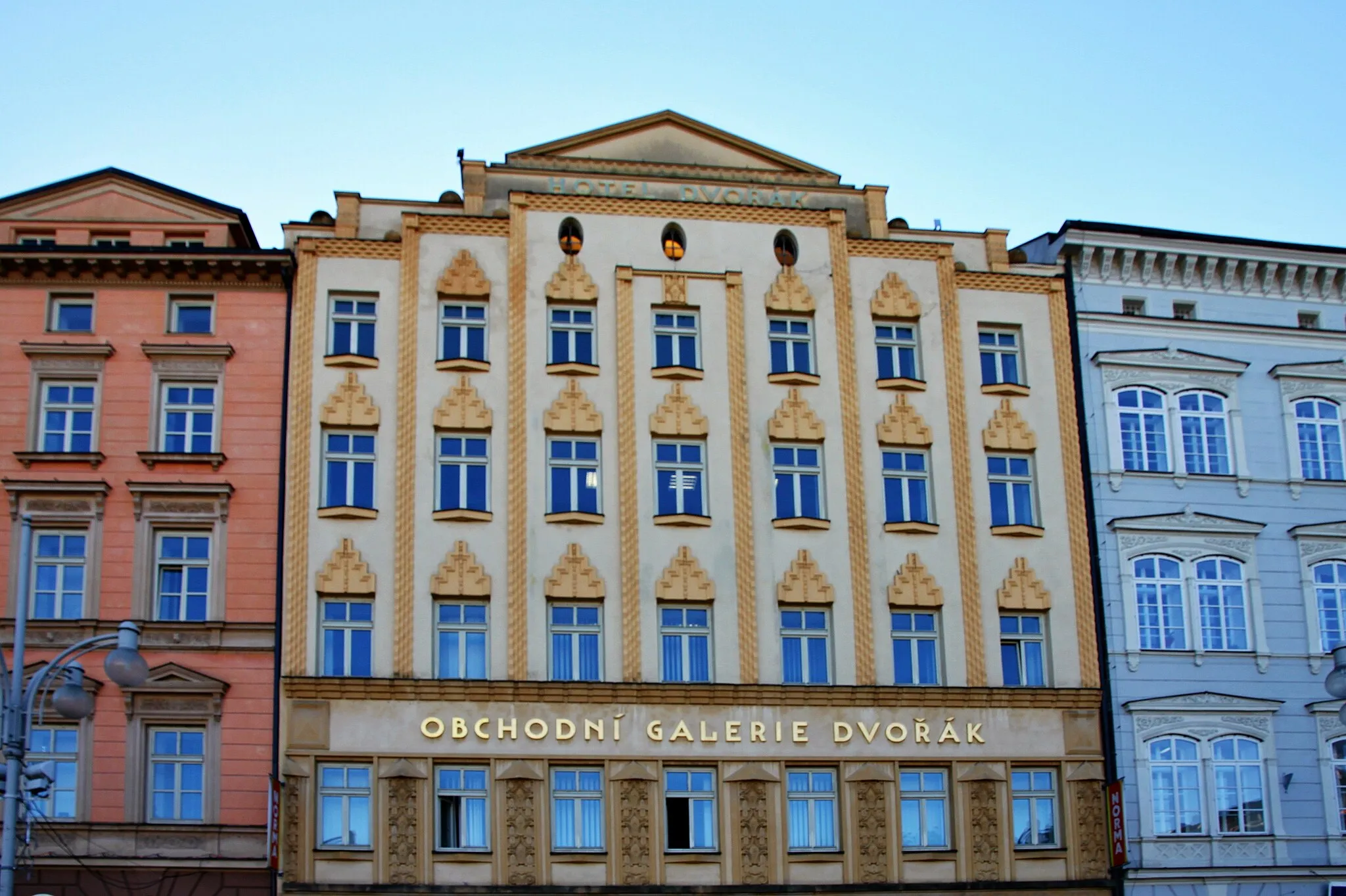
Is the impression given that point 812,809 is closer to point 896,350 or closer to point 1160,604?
point 1160,604

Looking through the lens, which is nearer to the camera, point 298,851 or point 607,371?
point 298,851

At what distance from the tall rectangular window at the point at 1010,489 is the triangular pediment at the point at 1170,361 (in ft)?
10.6

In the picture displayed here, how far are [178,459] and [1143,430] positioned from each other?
2211 centimetres

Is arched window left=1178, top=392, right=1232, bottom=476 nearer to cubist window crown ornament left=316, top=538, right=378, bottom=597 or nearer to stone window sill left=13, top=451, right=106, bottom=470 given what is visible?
cubist window crown ornament left=316, top=538, right=378, bottom=597

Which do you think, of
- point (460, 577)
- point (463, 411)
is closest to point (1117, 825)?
point (460, 577)

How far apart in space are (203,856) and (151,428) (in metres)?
9.28

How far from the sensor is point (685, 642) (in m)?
38.2

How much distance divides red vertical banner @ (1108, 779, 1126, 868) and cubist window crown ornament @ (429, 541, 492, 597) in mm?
14105

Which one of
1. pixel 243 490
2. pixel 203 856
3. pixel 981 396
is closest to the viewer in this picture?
pixel 203 856

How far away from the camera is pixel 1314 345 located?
4319 cm

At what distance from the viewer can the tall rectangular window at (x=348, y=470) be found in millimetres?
38125

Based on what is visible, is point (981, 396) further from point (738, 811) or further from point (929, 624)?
point (738, 811)

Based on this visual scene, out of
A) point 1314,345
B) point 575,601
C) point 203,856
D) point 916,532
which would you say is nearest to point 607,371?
point 575,601

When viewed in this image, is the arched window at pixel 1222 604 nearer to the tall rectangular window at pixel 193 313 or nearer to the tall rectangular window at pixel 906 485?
the tall rectangular window at pixel 906 485
